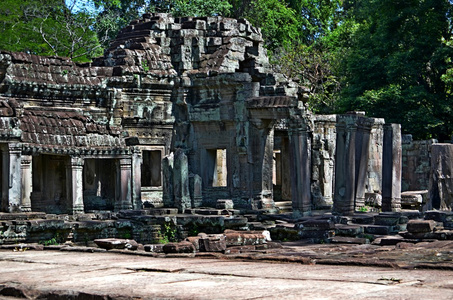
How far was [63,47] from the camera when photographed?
37.6 m

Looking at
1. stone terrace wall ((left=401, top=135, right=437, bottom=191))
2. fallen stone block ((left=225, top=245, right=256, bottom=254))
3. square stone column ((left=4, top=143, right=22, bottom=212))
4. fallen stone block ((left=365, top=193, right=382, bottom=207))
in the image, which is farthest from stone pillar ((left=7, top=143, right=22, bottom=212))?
stone terrace wall ((left=401, top=135, right=437, bottom=191))

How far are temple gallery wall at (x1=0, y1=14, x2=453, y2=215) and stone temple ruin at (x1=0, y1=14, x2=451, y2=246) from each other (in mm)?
37

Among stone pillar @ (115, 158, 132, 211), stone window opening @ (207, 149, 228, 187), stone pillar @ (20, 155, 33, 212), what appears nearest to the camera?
stone pillar @ (20, 155, 33, 212)

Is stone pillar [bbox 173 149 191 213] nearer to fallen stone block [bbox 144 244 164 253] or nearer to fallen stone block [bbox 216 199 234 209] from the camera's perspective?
fallen stone block [bbox 216 199 234 209]

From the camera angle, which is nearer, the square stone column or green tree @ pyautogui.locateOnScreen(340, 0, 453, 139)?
the square stone column

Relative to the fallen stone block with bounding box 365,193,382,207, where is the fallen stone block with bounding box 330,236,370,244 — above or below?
below

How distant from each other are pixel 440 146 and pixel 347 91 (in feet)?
51.5

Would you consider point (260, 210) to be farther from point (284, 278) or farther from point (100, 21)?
point (100, 21)

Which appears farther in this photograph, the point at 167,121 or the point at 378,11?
the point at 378,11

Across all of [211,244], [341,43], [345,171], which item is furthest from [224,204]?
[341,43]

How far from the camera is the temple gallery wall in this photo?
22.0 m

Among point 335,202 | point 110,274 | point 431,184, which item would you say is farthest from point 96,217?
point 110,274

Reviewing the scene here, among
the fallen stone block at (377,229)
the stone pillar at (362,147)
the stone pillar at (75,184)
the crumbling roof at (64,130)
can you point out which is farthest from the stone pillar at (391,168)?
the stone pillar at (75,184)

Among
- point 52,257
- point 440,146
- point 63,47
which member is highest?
point 63,47
